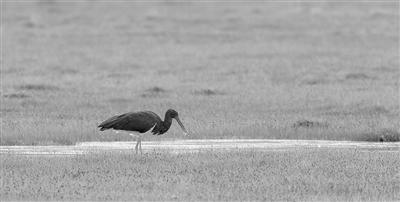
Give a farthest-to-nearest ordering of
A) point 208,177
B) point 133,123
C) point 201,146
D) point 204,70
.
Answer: point 204,70, point 201,146, point 133,123, point 208,177

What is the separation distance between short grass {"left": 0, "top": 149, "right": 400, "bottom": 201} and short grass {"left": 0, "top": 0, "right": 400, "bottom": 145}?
3.38 m

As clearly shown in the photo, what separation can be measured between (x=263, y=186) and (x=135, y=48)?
23.2 meters

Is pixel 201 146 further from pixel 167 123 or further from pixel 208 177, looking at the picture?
pixel 208 177

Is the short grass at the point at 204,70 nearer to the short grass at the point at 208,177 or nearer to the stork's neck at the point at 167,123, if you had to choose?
the stork's neck at the point at 167,123

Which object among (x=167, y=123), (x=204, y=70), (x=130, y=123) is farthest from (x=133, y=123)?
(x=204, y=70)

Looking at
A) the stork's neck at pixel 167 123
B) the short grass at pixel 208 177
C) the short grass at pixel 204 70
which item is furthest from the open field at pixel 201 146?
the short grass at pixel 208 177

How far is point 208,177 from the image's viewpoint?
12.1 metres

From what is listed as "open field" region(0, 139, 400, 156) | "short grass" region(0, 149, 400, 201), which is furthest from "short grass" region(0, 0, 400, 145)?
"short grass" region(0, 149, 400, 201)

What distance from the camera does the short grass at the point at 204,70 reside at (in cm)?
1797

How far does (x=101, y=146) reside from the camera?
51.6ft

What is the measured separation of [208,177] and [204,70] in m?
16.6

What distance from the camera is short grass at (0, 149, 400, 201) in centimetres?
1098

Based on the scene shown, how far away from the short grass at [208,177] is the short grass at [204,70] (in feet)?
11.1

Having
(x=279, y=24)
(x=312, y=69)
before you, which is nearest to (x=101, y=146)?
(x=312, y=69)
